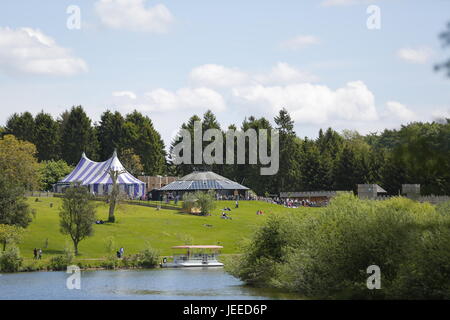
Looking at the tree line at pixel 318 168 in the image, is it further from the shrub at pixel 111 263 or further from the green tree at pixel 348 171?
the shrub at pixel 111 263

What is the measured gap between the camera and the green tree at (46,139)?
145550 mm

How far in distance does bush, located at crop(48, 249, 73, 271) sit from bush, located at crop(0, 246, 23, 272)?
2772 millimetres

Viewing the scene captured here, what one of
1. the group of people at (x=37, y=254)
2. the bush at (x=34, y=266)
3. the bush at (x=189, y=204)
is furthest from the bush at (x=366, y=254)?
the bush at (x=189, y=204)

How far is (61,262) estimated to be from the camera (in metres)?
69.5

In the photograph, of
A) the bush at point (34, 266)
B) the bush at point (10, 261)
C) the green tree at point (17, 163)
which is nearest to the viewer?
the bush at point (10, 261)

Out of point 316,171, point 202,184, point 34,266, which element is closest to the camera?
point 34,266

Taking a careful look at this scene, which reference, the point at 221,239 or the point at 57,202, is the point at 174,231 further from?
the point at 57,202

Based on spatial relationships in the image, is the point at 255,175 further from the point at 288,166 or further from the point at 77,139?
the point at 77,139

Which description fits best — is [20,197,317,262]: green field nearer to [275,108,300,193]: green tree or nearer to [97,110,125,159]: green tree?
[275,108,300,193]: green tree

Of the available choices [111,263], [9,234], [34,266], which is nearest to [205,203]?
[111,263]

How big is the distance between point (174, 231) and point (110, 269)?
19.9 m

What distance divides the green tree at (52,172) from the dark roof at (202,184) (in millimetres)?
16667

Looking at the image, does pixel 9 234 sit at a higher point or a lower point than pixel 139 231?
higher

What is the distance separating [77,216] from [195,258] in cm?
1177
